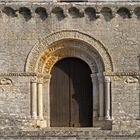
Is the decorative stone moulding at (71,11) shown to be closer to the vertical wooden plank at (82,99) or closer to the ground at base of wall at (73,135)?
the vertical wooden plank at (82,99)

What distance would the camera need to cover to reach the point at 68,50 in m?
22.4

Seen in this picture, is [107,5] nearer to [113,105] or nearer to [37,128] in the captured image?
[113,105]

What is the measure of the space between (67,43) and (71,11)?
44.7 inches

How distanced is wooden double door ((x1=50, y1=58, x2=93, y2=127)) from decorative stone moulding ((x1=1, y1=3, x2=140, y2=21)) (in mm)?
1820

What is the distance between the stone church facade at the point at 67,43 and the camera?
70.9ft

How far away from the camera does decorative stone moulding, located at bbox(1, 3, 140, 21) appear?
2169cm

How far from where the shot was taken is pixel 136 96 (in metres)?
21.6

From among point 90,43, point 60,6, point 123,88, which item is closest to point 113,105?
point 123,88

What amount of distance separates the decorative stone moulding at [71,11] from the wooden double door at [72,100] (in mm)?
1820

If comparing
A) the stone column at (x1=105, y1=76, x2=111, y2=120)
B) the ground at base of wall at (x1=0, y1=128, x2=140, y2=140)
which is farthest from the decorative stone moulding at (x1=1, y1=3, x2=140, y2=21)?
the ground at base of wall at (x1=0, y1=128, x2=140, y2=140)

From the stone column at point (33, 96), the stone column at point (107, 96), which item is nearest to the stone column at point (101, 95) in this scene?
the stone column at point (107, 96)

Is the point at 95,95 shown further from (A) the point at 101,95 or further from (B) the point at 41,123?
(B) the point at 41,123

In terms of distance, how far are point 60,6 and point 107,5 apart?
1.63 meters

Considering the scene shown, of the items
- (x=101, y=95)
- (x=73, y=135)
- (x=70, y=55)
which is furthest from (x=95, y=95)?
(x=73, y=135)
